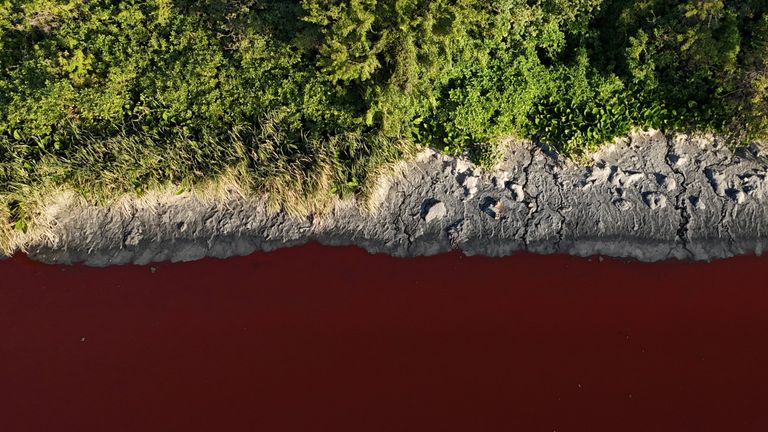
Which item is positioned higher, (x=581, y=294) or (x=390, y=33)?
(x=390, y=33)

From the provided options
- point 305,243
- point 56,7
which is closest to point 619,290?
point 305,243

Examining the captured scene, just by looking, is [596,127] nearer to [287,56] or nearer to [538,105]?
[538,105]

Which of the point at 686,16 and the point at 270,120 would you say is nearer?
the point at 686,16

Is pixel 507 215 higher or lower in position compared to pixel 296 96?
lower
